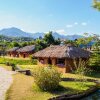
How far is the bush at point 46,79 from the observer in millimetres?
22875

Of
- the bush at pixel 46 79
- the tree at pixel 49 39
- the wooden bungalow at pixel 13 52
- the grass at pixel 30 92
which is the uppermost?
the tree at pixel 49 39

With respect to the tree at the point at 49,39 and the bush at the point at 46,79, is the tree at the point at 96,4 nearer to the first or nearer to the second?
the bush at the point at 46,79

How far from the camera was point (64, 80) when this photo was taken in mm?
30312

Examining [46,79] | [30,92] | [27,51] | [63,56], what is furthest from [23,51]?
[30,92]

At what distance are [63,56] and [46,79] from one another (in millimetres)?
16772

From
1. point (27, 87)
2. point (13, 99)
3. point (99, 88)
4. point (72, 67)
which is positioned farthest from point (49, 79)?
point (72, 67)

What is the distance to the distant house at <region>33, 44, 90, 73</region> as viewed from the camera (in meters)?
40.2

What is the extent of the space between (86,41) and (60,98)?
4792 mm

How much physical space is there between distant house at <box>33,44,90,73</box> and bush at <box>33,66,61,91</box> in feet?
51.2

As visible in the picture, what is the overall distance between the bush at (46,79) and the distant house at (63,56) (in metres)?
15.6

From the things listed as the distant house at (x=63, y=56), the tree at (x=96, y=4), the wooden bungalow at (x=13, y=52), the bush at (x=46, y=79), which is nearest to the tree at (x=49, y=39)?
the wooden bungalow at (x=13, y=52)

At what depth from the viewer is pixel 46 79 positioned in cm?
2303

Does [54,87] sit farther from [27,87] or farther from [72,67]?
[72,67]

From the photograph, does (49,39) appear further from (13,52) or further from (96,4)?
(96,4)
